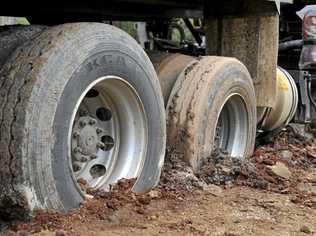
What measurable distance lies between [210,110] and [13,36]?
1725mm

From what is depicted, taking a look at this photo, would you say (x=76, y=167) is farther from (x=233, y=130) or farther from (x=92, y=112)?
(x=233, y=130)

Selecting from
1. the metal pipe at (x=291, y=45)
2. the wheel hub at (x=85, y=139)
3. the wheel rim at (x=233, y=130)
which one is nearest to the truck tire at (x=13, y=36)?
the wheel hub at (x=85, y=139)

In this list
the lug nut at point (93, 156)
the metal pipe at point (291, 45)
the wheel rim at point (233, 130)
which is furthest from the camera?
the metal pipe at point (291, 45)

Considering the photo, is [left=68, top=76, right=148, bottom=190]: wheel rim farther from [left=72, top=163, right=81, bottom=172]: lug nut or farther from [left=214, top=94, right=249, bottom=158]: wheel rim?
[left=214, top=94, right=249, bottom=158]: wheel rim

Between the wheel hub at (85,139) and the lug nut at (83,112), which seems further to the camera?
the lug nut at (83,112)

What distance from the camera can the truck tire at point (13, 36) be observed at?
332 centimetres

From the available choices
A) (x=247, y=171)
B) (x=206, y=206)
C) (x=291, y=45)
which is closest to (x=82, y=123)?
(x=206, y=206)

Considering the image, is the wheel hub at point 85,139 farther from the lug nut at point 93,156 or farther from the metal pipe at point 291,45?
the metal pipe at point 291,45

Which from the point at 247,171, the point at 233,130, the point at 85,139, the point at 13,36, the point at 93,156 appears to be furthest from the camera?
the point at 233,130

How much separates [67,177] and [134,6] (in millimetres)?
2932

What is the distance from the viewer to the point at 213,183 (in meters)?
4.55

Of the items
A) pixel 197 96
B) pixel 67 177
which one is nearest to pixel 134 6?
pixel 197 96

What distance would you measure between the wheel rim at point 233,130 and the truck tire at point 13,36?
2.23 meters

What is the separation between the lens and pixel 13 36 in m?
3.44
